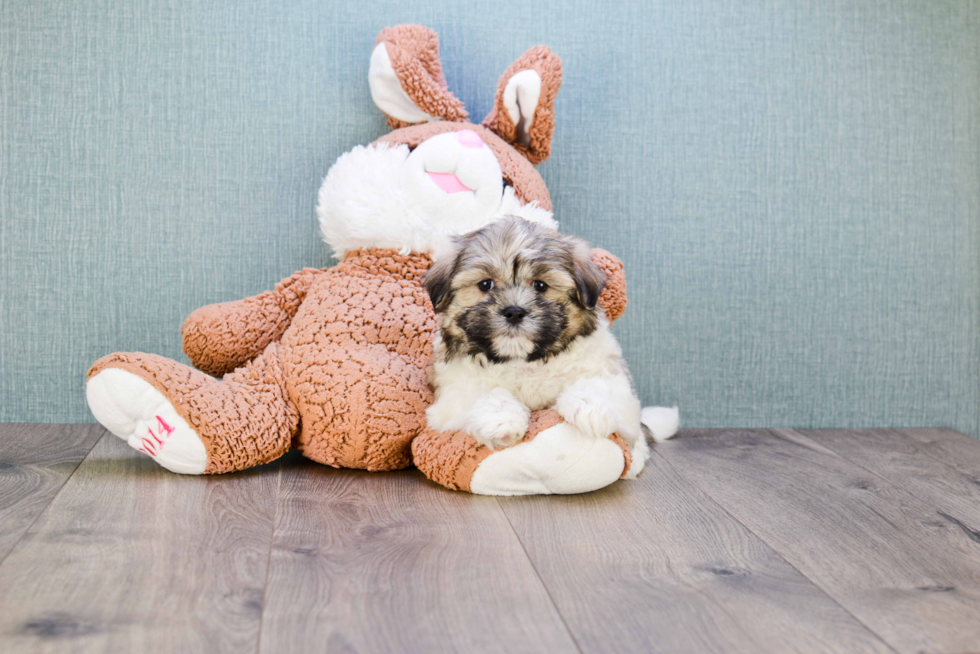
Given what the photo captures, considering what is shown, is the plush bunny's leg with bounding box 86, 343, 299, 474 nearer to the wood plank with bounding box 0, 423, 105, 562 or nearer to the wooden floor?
the wooden floor

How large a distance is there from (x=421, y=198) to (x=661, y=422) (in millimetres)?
946

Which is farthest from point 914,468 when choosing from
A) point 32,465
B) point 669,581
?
point 32,465

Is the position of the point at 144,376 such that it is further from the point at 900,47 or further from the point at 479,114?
the point at 900,47

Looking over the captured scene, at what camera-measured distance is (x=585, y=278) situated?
5.61ft

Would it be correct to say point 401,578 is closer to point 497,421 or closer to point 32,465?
point 497,421

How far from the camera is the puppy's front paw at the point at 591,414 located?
5.48 feet

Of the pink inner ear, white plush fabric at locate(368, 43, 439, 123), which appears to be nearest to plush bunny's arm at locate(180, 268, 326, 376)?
the pink inner ear

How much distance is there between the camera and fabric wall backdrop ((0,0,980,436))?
2.32 metres

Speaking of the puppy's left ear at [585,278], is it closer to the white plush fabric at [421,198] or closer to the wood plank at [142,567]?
the white plush fabric at [421,198]

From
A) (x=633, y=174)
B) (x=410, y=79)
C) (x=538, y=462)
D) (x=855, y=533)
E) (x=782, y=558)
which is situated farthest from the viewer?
(x=633, y=174)

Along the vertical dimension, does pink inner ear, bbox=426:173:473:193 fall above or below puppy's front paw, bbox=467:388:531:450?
above

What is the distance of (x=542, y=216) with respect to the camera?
2027 mm

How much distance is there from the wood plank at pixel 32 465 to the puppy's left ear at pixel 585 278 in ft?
3.82

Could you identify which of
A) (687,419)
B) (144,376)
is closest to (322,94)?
(144,376)
